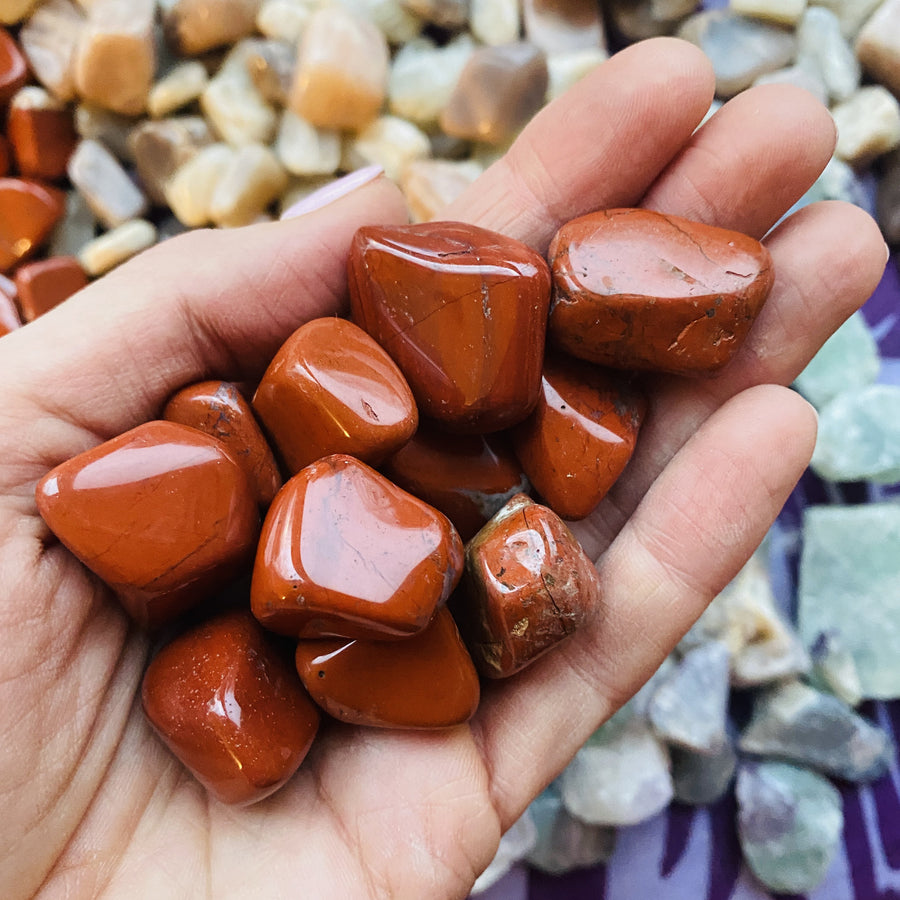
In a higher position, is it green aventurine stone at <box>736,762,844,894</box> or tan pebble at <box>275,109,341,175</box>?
tan pebble at <box>275,109,341,175</box>

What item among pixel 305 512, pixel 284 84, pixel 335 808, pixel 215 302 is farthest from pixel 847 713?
pixel 284 84

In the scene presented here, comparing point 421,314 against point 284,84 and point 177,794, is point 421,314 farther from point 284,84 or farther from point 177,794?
point 284,84

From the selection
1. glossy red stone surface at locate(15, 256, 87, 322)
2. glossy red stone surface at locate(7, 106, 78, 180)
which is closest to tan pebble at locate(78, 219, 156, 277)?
glossy red stone surface at locate(15, 256, 87, 322)

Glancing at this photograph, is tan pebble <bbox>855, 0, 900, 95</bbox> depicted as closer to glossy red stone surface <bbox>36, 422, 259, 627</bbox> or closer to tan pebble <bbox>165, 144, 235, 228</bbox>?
tan pebble <bbox>165, 144, 235, 228</bbox>

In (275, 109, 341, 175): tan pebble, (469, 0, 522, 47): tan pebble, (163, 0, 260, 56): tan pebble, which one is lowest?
(275, 109, 341, 175): tan pebble

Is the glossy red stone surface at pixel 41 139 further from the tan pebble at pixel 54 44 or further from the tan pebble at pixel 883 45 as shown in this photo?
the tan pebble at pixel 883 45

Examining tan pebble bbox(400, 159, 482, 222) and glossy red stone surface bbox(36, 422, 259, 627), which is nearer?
glossy red stone surface bbox(36, 422, 259, 627)
